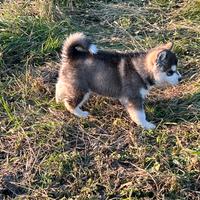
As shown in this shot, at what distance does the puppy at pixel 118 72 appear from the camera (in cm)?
484

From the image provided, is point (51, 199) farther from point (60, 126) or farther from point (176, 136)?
point (176, 136)

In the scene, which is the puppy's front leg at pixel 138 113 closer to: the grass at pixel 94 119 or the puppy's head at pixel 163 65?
the grass at pixel 94 119

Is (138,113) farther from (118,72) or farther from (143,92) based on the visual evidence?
(118,72)

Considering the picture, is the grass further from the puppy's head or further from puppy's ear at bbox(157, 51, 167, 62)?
puppy's ear at bbox(157, 51, 167, 62)

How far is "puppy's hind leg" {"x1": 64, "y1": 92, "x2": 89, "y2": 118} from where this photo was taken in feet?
16.3

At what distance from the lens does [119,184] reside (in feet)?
14.2

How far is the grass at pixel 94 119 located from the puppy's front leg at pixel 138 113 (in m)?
0.07

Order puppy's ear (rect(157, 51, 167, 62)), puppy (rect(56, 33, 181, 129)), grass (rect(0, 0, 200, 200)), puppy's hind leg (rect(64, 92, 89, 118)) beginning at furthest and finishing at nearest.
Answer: puppy's hind leg (rect(64, 92, 89, 118))
puppy (rect(56, 33, 181, 129))
puppy's ear (rect(157, 51, 167, 62))
grass (rect(0, 0, 200, 200))

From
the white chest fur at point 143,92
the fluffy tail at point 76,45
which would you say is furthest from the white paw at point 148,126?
the fluffy tail at point 76,45

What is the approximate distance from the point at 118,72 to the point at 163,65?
0.39 meters

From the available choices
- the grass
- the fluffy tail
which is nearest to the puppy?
the fluffy tail

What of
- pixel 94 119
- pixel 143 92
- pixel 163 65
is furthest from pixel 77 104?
pixel 163 65

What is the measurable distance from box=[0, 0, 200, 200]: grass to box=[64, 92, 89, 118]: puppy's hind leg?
0.06m

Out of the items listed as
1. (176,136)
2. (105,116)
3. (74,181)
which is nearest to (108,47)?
(105,116)
